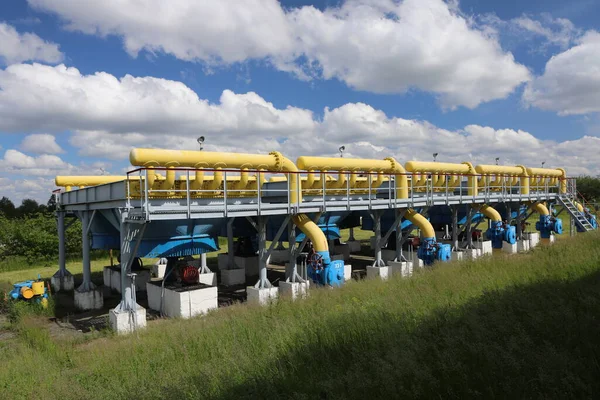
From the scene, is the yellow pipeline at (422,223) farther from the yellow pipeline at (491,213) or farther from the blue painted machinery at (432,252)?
the yellow pipeline at (491,213)

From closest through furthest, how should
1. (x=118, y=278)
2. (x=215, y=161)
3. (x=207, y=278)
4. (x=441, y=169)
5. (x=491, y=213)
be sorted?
(x=215, y=161)
(x=118, y=278)
(x=207, y=278)
(x=441, y=169)
(x=491, y=213)

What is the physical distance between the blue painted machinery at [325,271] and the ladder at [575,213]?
70.4 feet

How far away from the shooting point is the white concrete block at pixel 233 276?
20250mm

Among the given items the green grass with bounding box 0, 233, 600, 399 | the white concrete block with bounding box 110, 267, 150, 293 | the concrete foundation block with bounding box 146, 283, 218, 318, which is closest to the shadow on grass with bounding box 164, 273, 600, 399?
the green grass with bounding box 0, 233, 600, 399

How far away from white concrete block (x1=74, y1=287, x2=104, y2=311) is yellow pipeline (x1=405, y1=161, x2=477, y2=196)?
1441 cm

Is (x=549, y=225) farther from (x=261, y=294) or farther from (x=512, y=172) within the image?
(x=261, y=294)

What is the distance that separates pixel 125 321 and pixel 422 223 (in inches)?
516

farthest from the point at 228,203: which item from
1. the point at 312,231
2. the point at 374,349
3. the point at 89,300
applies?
the point at 374,349

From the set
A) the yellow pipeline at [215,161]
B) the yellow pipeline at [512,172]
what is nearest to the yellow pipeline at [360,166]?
Result: the yellow pipeline at [215,161]

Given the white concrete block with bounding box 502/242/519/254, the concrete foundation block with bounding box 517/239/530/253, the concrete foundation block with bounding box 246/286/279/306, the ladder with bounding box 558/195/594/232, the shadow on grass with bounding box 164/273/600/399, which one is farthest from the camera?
the ladder with bounding box 558/195/594/232

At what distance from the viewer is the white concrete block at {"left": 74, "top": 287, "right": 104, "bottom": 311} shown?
53.5 feet

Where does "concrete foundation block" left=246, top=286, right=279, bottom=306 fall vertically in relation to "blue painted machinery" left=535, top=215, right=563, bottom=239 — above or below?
below

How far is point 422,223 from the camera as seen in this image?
19.5 metres

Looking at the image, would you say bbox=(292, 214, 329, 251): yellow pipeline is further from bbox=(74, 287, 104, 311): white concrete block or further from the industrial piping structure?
bbox=(74, 287, 104, 311): white concrete block
